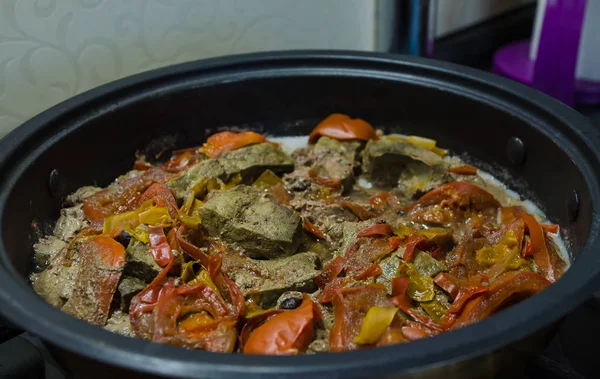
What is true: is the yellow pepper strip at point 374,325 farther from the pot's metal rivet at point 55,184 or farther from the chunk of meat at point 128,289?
the pot's metal rivet at point 55,184

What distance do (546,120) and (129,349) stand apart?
0.90 meters

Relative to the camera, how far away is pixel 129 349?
2.29 feet

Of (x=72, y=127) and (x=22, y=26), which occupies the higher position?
(x=22, y=26)

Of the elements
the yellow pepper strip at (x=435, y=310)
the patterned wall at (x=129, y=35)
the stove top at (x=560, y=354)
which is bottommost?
the stove top at (x=560, y=354)

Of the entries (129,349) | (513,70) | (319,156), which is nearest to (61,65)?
(319,156)

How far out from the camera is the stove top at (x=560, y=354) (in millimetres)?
1023

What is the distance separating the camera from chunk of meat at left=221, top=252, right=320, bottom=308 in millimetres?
1007

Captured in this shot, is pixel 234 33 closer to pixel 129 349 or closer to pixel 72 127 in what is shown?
pixel 72 127

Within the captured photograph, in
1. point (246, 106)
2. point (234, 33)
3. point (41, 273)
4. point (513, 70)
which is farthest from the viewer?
point (513, 70)

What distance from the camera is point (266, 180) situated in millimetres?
1358

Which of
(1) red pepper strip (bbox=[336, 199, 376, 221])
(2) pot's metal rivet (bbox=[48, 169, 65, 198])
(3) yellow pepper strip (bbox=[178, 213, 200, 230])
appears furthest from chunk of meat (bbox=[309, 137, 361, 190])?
(2) pot's metal rivet (bbox=[48, 169, 65, 198])

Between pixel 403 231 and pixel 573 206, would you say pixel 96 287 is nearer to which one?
pixel 403 231

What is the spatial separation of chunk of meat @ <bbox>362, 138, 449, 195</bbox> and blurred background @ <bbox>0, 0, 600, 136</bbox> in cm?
52

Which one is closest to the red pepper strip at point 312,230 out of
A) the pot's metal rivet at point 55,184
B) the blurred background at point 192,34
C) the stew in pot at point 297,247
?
the stew in pot at point 297,247
